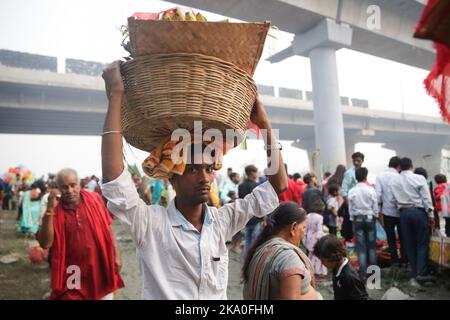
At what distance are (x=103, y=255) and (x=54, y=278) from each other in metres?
0.42

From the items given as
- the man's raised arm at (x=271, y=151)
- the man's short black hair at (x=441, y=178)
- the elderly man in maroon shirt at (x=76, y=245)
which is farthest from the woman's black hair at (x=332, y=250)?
the man's short black hair at (x=441, y=178)

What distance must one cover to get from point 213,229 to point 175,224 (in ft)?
0.75

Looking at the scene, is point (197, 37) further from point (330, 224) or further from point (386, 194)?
point (330, 224)

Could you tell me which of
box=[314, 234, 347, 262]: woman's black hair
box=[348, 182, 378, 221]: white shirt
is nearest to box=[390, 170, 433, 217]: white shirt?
box=[348, 182, 378, 221]: white shirt

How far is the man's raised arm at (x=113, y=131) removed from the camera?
158cm

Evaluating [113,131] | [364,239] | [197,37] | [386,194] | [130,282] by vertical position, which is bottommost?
[130,282]

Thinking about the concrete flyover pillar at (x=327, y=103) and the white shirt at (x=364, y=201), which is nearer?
the white shirt at (x=364, y=201)

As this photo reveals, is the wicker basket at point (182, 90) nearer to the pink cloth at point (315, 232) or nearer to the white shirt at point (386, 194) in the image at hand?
the pink cloth at point (315, 232)

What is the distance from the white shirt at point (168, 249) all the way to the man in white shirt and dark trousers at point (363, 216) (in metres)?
4.34

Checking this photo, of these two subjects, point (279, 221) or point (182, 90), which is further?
point (279, 221)

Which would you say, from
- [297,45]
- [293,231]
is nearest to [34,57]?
[297,45]

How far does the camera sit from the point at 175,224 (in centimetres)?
180

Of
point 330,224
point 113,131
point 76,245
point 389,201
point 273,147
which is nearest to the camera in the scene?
point 113,131

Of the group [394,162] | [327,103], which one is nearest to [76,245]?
[394,162]
